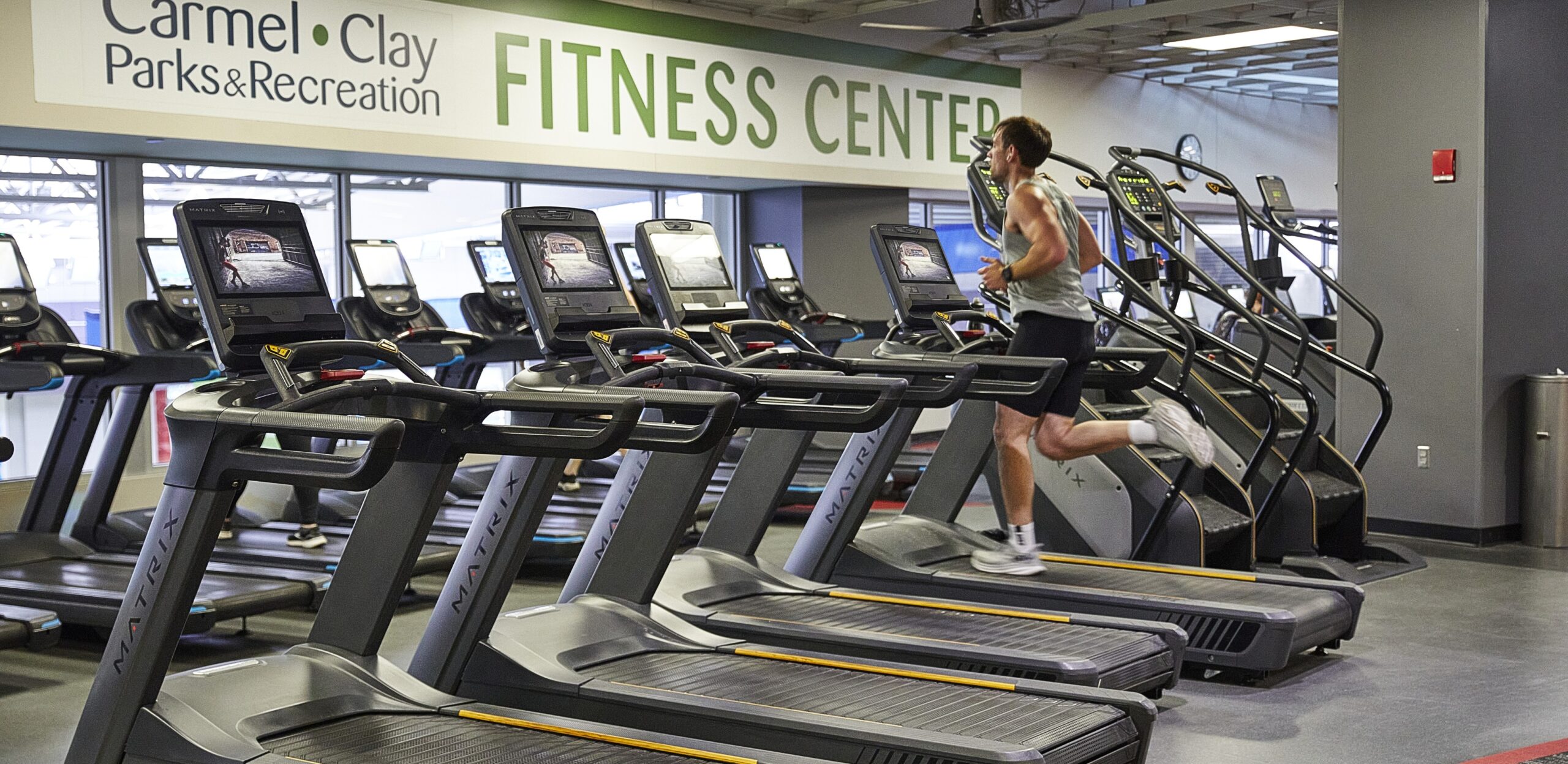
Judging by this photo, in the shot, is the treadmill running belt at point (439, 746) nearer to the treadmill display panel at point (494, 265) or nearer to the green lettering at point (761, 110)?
the treadmill display panel at point (494, 265)

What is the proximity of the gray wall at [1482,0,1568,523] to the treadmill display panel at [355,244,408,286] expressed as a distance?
Answer: 5.13m

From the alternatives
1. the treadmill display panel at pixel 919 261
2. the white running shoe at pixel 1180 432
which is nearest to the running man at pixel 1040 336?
the white running shoe at pixel 1180 432

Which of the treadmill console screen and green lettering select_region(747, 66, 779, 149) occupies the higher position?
green lettering select_region(747, 66, 779, 149)

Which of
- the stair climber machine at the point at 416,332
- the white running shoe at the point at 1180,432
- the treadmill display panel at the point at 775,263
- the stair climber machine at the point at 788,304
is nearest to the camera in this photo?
the white running shoe at the point at 1180,432

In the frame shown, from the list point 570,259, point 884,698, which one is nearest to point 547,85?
point 570,259

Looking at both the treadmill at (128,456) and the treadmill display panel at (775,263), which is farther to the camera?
the treadmill display panel at (775,263)

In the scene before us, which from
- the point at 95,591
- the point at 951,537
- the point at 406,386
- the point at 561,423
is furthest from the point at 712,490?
the point at 406,386

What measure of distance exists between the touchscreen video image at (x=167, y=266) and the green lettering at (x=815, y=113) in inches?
179

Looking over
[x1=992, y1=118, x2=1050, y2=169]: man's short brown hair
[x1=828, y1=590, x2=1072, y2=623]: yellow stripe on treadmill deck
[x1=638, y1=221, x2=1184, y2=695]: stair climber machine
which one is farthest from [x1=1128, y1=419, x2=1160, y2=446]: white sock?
[x1=992, y1=118, x2=1050, y2=169]: man's short brown hair

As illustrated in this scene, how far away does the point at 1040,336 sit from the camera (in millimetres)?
4922

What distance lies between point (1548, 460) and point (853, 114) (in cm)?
501

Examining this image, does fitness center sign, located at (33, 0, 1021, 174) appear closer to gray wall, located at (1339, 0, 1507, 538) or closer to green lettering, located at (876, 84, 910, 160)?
green lettering, located at (876, 84, 910, 160)

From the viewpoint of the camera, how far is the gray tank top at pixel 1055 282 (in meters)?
4.88

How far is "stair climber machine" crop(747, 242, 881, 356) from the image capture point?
835 centimetres
